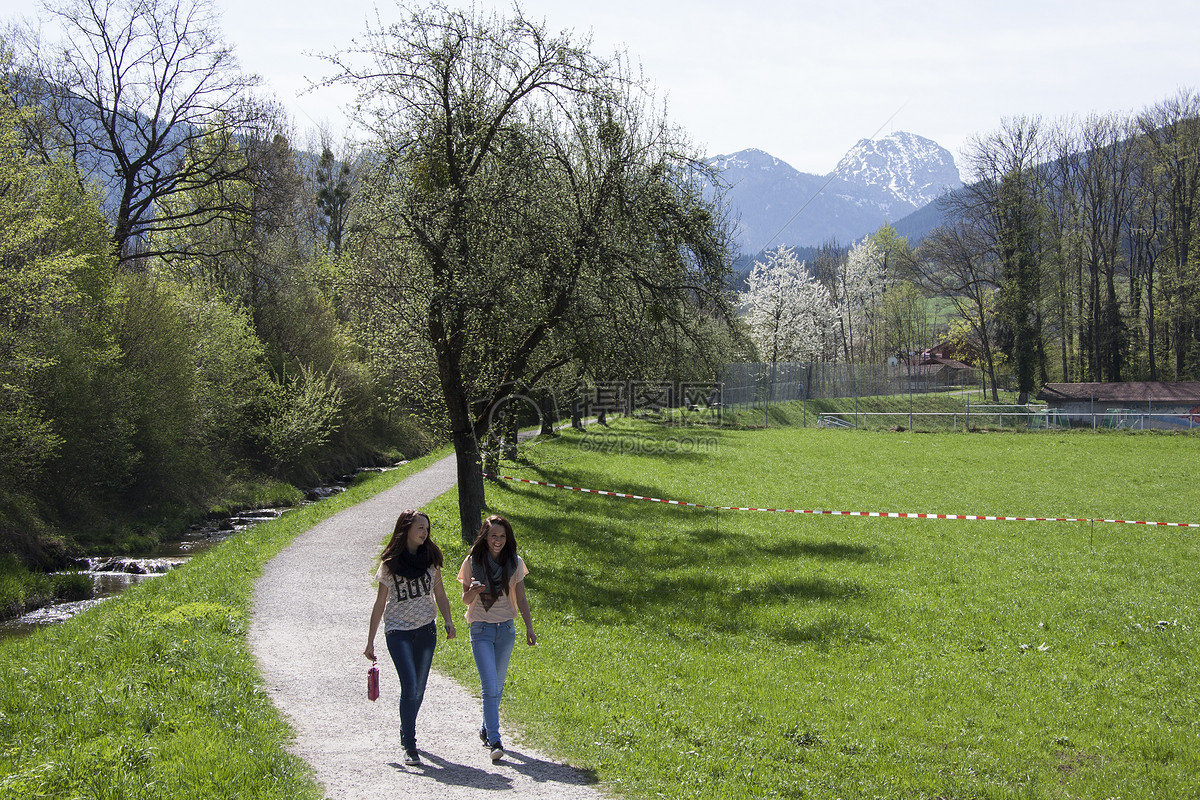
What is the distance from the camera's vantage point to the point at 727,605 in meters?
12.9

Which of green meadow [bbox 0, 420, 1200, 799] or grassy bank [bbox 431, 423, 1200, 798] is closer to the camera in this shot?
green meadow [bbox 0, 420, 1200, 799]

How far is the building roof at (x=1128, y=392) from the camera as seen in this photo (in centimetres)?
4567

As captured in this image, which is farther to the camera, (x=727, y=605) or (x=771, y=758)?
(x=727, y=605)

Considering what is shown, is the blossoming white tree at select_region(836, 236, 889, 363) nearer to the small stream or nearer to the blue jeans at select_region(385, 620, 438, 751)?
the small stream

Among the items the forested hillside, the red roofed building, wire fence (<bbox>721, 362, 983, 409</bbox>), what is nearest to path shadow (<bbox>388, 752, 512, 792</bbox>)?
the forested hillside

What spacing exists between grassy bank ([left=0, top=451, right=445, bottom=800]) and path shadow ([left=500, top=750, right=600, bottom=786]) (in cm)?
174

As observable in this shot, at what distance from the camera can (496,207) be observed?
16031 mm

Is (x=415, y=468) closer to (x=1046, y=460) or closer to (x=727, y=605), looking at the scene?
(x=727, y=605)

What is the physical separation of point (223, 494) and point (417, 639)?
77.1ft

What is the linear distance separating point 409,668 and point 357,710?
1.70 meters

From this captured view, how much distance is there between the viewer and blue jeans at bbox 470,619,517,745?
706 cm

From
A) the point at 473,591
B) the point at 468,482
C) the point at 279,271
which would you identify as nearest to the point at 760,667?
the point at 473,591

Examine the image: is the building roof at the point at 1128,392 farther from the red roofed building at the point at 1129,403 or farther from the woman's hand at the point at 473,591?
the woman's hand at the point at 473,591

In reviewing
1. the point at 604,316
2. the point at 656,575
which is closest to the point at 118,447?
the point at 604,316
